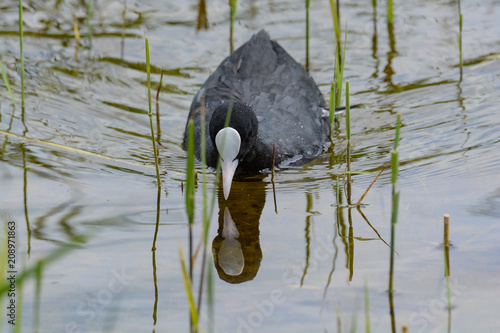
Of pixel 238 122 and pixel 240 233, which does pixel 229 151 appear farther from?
pixel 240 233

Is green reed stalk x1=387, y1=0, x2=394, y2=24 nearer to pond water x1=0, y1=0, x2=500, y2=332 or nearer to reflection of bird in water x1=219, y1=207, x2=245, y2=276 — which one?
pond water x1=0, y1=0, x2=500, y2=332

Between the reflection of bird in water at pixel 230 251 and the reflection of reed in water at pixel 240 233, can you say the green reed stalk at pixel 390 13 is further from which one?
the reflection of bird in water at pixel 230 251

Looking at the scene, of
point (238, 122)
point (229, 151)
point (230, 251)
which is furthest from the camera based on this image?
point (238, 122)

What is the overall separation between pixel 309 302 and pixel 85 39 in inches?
184

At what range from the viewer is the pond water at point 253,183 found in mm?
2930

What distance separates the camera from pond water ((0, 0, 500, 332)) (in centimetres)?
293

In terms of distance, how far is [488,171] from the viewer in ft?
13.6

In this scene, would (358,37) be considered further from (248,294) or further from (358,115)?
(248,294)

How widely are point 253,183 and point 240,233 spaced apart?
0.83m

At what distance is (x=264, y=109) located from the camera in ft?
16.3

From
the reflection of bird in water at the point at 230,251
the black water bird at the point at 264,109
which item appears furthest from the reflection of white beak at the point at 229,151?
the reflection of bird in water at the point at 230,251

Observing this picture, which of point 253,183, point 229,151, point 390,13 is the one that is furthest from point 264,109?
point 390,13

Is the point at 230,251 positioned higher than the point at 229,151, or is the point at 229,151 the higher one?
the point at 229,151

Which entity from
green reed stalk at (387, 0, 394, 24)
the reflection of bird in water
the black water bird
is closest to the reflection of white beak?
the black water bird
